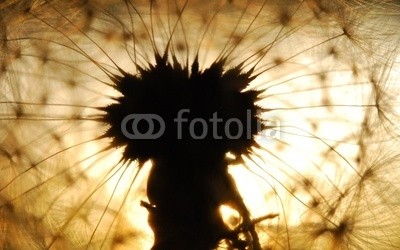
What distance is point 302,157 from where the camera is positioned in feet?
11.0

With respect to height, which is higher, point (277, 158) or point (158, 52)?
point (158, 52)

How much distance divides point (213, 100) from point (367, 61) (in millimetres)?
905

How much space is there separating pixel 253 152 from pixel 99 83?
901 mm

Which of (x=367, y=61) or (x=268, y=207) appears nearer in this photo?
(x=268, y=207)

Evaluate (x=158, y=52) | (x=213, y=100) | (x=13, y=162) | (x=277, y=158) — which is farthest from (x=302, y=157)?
(x=13, y=162)

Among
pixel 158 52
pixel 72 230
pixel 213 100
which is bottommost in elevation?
pixel 72 230

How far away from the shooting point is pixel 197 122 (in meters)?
3.21

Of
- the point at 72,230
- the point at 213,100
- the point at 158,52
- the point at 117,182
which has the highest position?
the point at 158,52

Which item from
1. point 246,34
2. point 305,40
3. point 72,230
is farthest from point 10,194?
point 305,40

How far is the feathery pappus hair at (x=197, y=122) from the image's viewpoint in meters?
3.20

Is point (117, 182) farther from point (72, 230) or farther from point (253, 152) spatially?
point (253, 152)

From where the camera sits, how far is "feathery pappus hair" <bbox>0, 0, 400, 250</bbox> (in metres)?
3.20

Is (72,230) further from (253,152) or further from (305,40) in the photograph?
(305,40)

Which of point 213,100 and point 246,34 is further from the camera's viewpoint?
point 246,34
